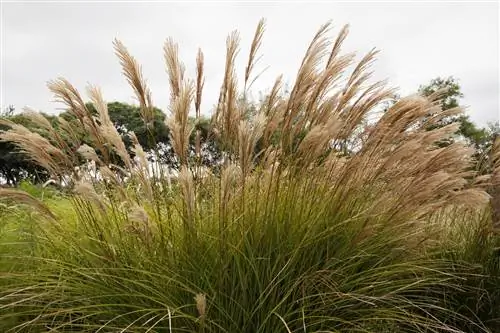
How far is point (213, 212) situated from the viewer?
2.53 metres

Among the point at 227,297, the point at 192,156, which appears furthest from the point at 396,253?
the point at 192,156

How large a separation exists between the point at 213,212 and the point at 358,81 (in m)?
1.00

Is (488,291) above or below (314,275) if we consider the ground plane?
below

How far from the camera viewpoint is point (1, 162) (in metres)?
18.9

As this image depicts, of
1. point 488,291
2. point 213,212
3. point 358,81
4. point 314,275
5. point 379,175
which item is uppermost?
point 358,81

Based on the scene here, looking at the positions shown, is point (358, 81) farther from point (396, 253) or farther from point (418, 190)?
point (396, 253)

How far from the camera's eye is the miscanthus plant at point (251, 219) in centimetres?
229

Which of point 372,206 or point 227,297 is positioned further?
point 372,206

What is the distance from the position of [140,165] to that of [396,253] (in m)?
1.34

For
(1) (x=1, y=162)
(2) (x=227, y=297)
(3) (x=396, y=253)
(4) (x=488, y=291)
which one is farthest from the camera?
(1) (x=1, y=162)

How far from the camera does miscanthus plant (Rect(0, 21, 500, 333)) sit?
229 centimetres

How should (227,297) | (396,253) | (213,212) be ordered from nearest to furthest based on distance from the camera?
(227,297) < (213,212) < (396,253)

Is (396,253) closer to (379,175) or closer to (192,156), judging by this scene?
(379,175)

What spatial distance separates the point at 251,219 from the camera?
246cm
